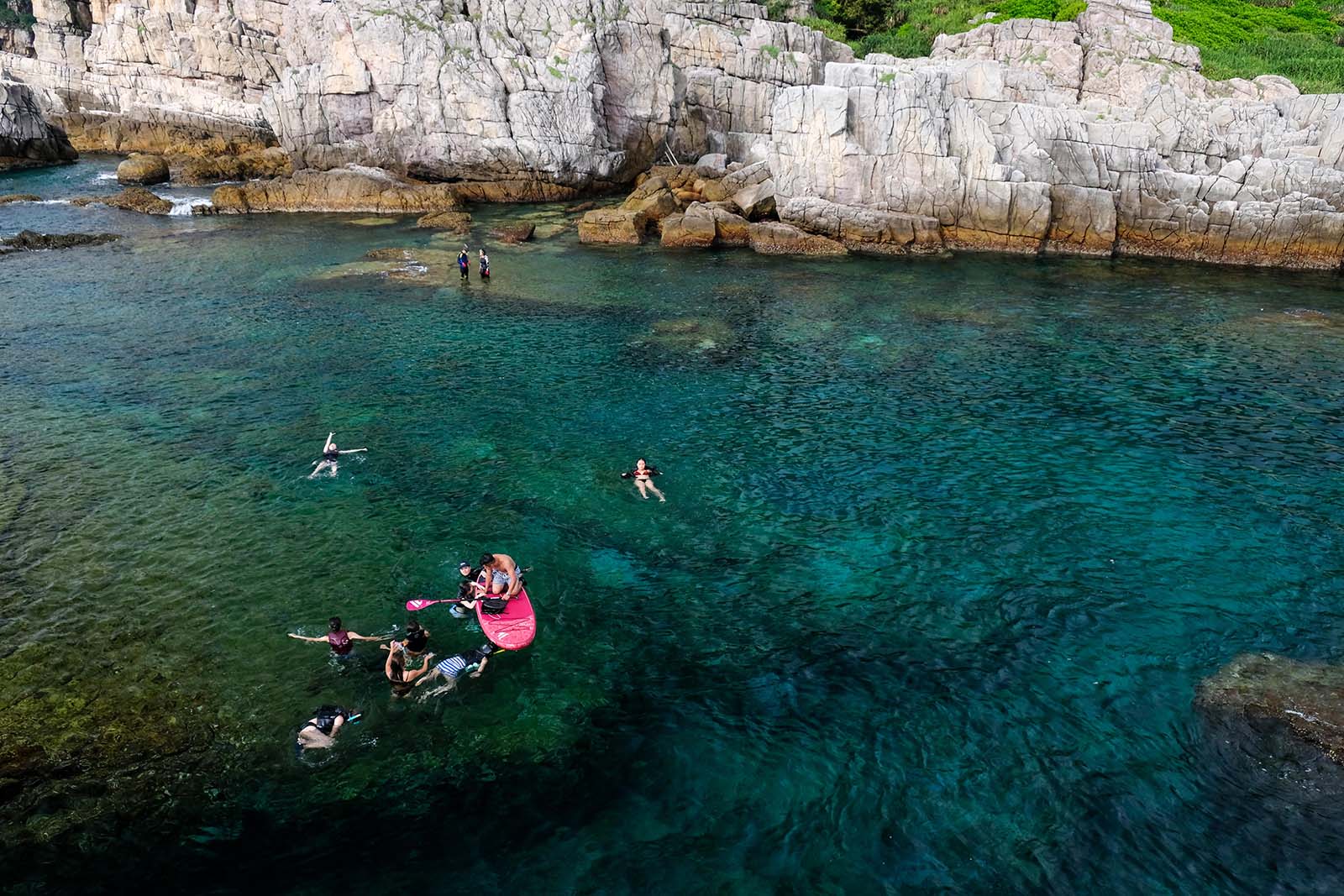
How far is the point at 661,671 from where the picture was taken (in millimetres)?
15898

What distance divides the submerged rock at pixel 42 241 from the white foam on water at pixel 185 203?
27.1ft

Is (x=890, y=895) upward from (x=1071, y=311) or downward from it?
downward

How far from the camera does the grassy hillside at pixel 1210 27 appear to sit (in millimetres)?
54844

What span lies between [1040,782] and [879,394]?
679 inches

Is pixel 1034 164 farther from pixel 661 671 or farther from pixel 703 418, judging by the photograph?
pixel 661 671

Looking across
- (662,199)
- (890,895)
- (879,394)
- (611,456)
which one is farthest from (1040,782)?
(662,199)

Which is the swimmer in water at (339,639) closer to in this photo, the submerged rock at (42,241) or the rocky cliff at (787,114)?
the rocky cliff at (787,114)

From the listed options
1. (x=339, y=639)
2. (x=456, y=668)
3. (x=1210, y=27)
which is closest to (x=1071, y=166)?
(x=1210, y=27)

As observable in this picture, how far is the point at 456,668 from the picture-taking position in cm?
1541

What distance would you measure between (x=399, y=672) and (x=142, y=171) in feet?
221

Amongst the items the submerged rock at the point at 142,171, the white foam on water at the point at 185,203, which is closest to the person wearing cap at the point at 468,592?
the white foam on water at the point at 185,203

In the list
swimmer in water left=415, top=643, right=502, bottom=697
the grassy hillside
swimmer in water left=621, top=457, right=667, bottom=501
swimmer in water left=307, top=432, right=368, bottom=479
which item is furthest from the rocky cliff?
swimmer in water left=415, top=643, right=502, bottom=697

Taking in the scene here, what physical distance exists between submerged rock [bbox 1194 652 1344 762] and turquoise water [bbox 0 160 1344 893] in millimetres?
528

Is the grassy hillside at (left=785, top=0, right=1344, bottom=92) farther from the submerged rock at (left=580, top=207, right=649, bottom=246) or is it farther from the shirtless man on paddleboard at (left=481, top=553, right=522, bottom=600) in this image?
the shirtless man on paddleboard at (left=481, top=553, right=522, bottom=600)
